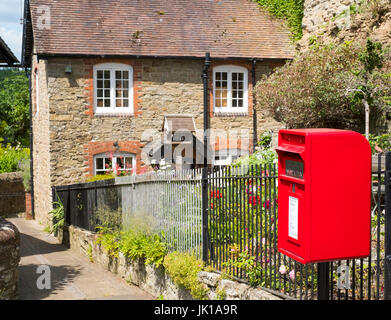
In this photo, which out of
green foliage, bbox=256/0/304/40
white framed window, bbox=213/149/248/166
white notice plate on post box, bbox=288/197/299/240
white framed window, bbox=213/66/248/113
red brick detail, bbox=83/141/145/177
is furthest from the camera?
green foliage, bbox=256/0/304/40

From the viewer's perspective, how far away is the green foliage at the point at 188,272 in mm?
6746

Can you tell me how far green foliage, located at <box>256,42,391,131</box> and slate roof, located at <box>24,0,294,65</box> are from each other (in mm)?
4552

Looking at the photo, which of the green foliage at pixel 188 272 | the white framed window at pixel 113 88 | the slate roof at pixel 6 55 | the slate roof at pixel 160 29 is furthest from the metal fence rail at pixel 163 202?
the slate roof at pixel 160 29

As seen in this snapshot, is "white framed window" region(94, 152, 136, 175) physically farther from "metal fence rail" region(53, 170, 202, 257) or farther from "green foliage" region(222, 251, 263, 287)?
"green foliage" region(222, 251, 263, 287)

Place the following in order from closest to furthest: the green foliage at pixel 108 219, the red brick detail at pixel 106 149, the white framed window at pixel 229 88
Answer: the green foliage at pixel 108 219 < the red brick detail at pixel 106 149 < the white framed window at pixel 229 88

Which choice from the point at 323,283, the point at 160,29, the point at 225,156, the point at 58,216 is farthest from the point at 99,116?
the point at 323,283

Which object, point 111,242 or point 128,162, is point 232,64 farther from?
point 111,242

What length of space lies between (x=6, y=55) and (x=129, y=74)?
4674 millimetres

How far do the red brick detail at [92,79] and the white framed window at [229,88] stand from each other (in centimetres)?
269

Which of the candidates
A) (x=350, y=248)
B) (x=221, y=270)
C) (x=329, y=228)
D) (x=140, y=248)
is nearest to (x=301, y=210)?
(x=329, y=228)

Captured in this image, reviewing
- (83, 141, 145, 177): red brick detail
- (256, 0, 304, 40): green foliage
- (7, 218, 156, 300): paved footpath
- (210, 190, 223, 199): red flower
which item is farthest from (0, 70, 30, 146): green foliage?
(210, 190, 223, 199): red flower

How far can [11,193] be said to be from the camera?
23391mm

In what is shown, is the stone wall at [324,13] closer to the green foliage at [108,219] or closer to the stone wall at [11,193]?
the green foliage at [108,219]

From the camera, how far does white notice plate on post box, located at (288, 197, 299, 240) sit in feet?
13.5
